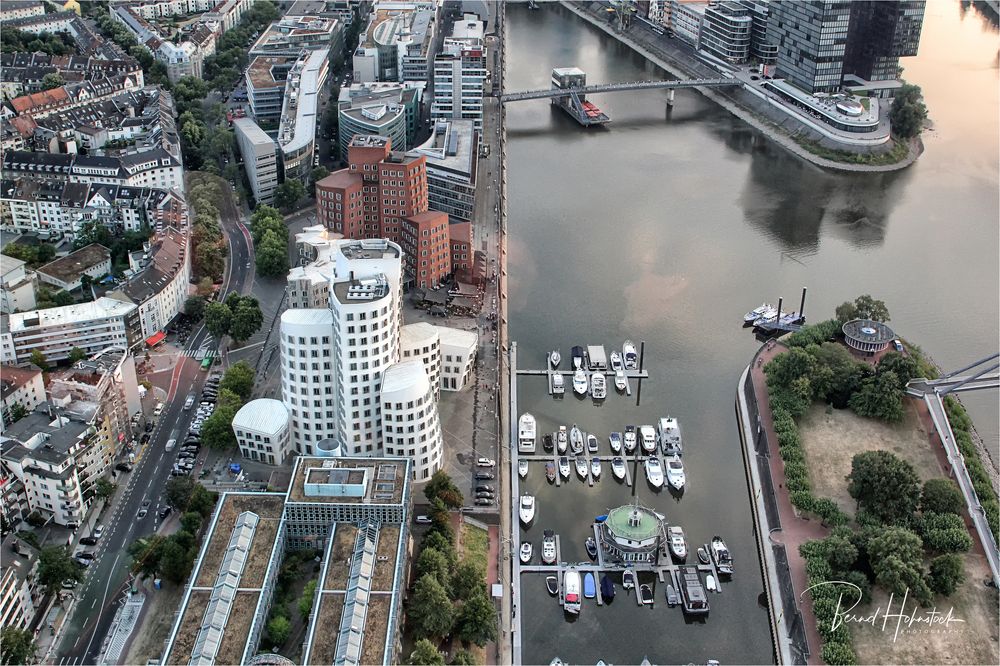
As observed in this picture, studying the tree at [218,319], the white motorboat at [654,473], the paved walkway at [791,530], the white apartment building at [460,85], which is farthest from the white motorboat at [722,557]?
the white apartment building at [460,85]

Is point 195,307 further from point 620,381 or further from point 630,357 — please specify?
point 630,357

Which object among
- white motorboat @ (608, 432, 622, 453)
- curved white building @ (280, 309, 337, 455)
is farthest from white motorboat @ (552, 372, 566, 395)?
curved white building @ (280, 309, 337, 455)

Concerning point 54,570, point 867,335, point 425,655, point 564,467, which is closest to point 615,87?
point 867,335

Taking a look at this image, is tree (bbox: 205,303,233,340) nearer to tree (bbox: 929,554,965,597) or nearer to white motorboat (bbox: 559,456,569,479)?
white motorboat (bbox: 559,456,569,479)

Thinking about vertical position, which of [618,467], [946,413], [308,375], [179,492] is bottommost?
[618,467]

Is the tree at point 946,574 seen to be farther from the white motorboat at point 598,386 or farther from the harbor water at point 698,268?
the white motorboat at point 598,386

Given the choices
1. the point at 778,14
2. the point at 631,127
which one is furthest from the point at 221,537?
the point at 778,14
